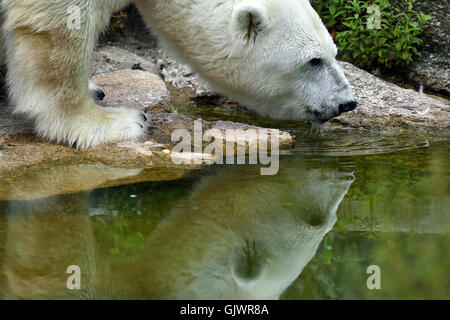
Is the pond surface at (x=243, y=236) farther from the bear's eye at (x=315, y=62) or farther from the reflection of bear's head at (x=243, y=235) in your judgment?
the bear's eye at (x=315, y=62)

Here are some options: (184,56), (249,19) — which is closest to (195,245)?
(249,19)

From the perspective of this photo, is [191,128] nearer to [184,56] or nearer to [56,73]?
[184,56]

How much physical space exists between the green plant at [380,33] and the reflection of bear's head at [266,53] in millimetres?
1811

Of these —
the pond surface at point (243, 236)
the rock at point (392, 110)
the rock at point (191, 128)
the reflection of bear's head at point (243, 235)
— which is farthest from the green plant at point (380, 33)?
the reflection of bear's head at point (243, 235)

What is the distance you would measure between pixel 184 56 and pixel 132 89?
114 cm

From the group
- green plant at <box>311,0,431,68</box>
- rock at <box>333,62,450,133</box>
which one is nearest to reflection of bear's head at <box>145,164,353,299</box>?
rock at <box>333,62,450,133</box>

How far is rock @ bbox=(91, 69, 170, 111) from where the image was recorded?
13.9 feet

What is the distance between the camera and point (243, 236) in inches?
87.4

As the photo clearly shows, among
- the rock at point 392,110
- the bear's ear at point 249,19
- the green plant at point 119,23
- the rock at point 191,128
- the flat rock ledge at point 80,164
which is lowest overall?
the flat rock ledge at point 80,164

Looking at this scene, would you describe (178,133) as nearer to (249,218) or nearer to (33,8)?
(33,8)

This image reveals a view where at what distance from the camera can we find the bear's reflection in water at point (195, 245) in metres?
1.84

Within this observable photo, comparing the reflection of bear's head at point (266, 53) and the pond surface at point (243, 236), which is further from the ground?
the reflection of bear's head at point (266, 53)

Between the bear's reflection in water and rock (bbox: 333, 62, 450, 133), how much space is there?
1.48 m
